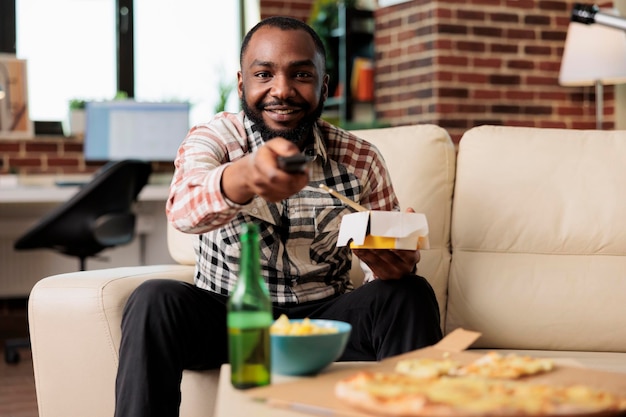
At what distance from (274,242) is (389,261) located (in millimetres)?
299

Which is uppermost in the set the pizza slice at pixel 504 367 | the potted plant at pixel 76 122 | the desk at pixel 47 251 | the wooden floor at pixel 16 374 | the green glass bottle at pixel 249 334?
the potted plant at pixel 76 122

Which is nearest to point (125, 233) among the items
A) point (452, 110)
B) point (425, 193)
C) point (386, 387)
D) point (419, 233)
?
point (452, 110)

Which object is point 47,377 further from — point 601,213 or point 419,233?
point 601,213

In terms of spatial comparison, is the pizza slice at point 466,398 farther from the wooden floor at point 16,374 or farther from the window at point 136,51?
the window at point 136,51

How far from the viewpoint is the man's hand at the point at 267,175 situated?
4.15 feet

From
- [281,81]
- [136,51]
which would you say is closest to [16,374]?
[136,51]

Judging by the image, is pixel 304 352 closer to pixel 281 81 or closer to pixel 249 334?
pixel 249 334

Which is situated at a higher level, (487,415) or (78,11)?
(78,11)

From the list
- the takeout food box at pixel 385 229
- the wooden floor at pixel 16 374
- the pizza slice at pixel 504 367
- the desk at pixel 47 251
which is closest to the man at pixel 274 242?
the takeout food box at pixel 385 229

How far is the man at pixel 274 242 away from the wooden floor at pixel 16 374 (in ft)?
4.59

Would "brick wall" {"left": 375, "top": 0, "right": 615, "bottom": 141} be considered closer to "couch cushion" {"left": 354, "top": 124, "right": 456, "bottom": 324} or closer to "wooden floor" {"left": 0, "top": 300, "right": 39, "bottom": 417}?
"couch cushion" {"left": 354, "top": 124, "right": 456, "bottom": 324}

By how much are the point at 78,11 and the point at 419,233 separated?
3.73 metres

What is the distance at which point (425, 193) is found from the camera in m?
2.20

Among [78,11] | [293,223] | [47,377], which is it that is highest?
[78,11]
